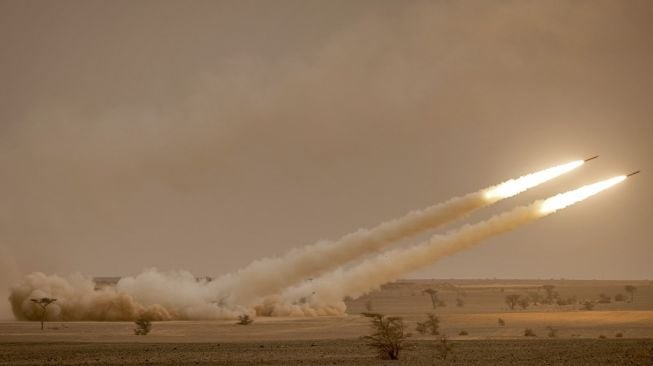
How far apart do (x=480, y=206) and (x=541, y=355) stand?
2258 centimetres

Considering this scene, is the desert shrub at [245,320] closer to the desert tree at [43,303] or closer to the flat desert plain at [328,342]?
the flat desert plain at [328,342]

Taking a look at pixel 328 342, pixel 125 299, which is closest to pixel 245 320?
pixel 125 299

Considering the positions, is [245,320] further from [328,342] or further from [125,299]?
[328,342]

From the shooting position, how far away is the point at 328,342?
2099 inches

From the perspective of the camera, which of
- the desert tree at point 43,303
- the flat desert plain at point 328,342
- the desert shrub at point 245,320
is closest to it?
the flat desert plain at point 328,342

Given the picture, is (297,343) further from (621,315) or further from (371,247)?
(621,315)

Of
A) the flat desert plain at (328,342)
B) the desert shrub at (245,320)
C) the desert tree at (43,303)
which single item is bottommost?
the flat desert plain at (328,342)

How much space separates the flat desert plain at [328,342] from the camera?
139 feet

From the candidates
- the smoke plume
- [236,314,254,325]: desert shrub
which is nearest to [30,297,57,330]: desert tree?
the smoke plume

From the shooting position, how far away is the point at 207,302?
7794cm

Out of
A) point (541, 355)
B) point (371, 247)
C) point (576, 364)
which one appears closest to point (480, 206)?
point (371, 247)

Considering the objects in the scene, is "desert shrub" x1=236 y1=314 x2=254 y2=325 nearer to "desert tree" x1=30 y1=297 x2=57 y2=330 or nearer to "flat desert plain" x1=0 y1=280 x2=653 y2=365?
"flat desert plain" x1=0 y1=280 x2=653 y2=365

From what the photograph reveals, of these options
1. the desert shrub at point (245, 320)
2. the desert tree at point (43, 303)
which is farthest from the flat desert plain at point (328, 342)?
the desert tree at point (43, 303)

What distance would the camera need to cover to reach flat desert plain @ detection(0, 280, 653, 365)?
1662 inches
